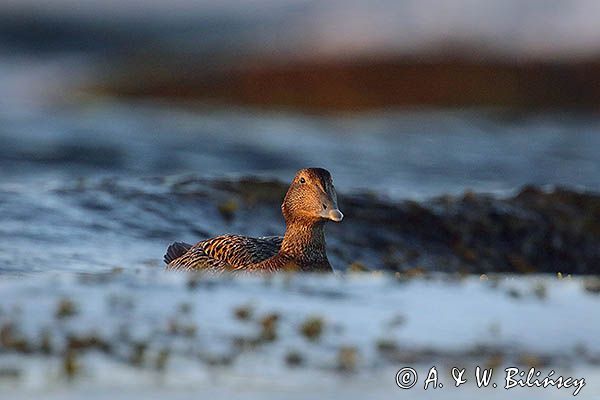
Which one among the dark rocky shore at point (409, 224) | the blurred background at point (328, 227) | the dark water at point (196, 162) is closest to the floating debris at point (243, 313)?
the blurred background at point (328, 227)

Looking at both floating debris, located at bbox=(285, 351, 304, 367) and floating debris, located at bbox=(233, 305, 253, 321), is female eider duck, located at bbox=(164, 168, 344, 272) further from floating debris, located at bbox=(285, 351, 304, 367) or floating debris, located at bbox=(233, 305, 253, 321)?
floating debris, located at bbox=(285, 351, 304, 367)

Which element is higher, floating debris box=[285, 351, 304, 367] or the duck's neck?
the duck's neck

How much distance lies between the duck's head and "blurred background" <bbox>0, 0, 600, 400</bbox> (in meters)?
1.46

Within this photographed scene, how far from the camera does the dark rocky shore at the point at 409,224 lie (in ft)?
49.9

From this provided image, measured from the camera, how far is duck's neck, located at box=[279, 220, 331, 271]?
11070mm

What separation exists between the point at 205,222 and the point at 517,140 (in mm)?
16872

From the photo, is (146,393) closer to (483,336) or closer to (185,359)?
(185,359)

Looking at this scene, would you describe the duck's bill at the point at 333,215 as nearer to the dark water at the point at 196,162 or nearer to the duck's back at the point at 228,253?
the duck's back at the point at 228,253

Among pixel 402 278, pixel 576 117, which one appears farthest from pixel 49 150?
pixel 402 278

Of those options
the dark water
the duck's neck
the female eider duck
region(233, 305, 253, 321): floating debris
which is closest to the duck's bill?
the female eider duck

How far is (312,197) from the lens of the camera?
11.1 meters

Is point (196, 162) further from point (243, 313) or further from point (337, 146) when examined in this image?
point (243, 313)

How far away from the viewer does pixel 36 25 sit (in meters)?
63.4

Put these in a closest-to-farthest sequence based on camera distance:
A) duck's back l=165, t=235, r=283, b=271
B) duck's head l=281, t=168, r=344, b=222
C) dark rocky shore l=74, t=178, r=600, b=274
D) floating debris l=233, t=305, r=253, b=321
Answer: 1. floating debris l=233, t=305, r=253, b=321
2. duck's head l=281, t=168, r=344, b=222
3. duck's back l=165, t=235, r=283, b=271
4. dark rocky shore l=74, t=178, r=600, b=274
